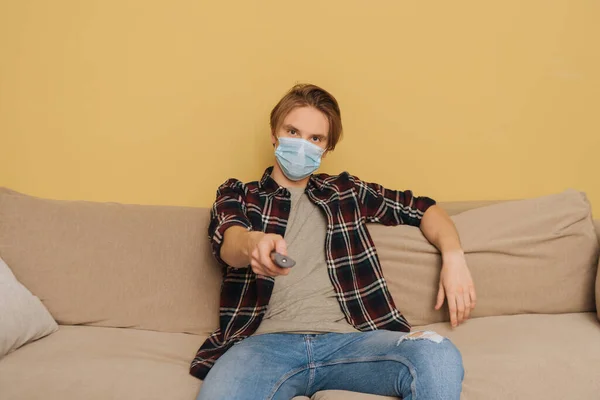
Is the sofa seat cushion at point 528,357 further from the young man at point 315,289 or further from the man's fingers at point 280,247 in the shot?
the man's fingers at point 280,247

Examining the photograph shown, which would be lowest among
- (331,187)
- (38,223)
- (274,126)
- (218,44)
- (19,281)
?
(19,281)

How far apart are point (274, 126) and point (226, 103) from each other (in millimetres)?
372

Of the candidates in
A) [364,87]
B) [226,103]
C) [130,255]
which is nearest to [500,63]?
[364,87]

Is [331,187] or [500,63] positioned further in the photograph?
[500,63]

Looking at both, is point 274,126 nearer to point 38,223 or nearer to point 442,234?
point 442,234

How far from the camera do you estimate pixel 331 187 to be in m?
1.82

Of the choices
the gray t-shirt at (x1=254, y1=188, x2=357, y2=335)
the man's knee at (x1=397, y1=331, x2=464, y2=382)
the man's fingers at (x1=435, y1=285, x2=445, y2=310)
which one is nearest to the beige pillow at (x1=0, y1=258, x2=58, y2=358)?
the gray t-shirt at (x1=254, y1=188, x2=357, y2=335)

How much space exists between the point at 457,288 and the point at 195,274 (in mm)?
741

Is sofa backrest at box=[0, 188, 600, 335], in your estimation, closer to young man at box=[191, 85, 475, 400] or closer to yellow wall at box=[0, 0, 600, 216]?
young man at box=[191, 85, 475, 400]

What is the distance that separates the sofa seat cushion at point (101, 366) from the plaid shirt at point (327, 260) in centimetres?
9

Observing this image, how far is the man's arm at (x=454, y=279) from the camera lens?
5.52 feet

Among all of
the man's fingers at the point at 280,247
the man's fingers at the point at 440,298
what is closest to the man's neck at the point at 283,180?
the man's fingers at the point at 440,298

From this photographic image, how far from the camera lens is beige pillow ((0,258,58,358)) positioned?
61.4 inches

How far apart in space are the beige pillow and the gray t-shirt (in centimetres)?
59
